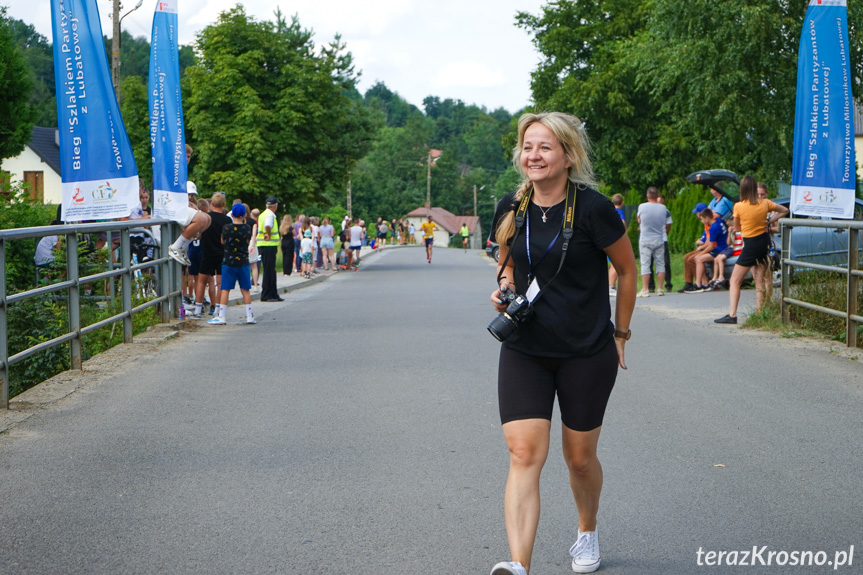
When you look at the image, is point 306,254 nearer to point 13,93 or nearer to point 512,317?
point 13,93

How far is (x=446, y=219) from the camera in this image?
141 meters

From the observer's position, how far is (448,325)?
531 inches

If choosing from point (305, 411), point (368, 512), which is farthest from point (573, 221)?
point (305, 411)

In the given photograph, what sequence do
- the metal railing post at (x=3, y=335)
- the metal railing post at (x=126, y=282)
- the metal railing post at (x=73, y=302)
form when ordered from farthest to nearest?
the metal railing post at (x=126, y=282), the metal railing post at (x=73, y=302), the metal railing post at (x=3, y=335)

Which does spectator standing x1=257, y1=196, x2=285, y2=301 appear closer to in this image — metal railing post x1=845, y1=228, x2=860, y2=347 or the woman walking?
→ metal railing post x1=845, y1=228, x2=860, y2=347

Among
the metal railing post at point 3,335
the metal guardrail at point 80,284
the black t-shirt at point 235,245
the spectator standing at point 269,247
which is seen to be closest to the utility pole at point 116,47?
the spectator standing at point 269,247

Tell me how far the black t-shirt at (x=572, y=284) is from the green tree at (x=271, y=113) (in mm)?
32092

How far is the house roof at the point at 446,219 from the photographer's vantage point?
13862 cm

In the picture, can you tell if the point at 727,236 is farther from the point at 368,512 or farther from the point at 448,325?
the point at 368,512

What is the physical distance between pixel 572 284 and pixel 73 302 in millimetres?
6363

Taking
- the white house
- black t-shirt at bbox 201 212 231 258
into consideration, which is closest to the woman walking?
black t-shirt at bbox 201 212 231 258

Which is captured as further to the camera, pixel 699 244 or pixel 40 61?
pixel 40 61

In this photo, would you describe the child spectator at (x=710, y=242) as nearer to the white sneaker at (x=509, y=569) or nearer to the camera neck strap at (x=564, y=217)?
the camera neck strap at (x=564, y=217)

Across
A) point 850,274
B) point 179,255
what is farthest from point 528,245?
point 179,255
